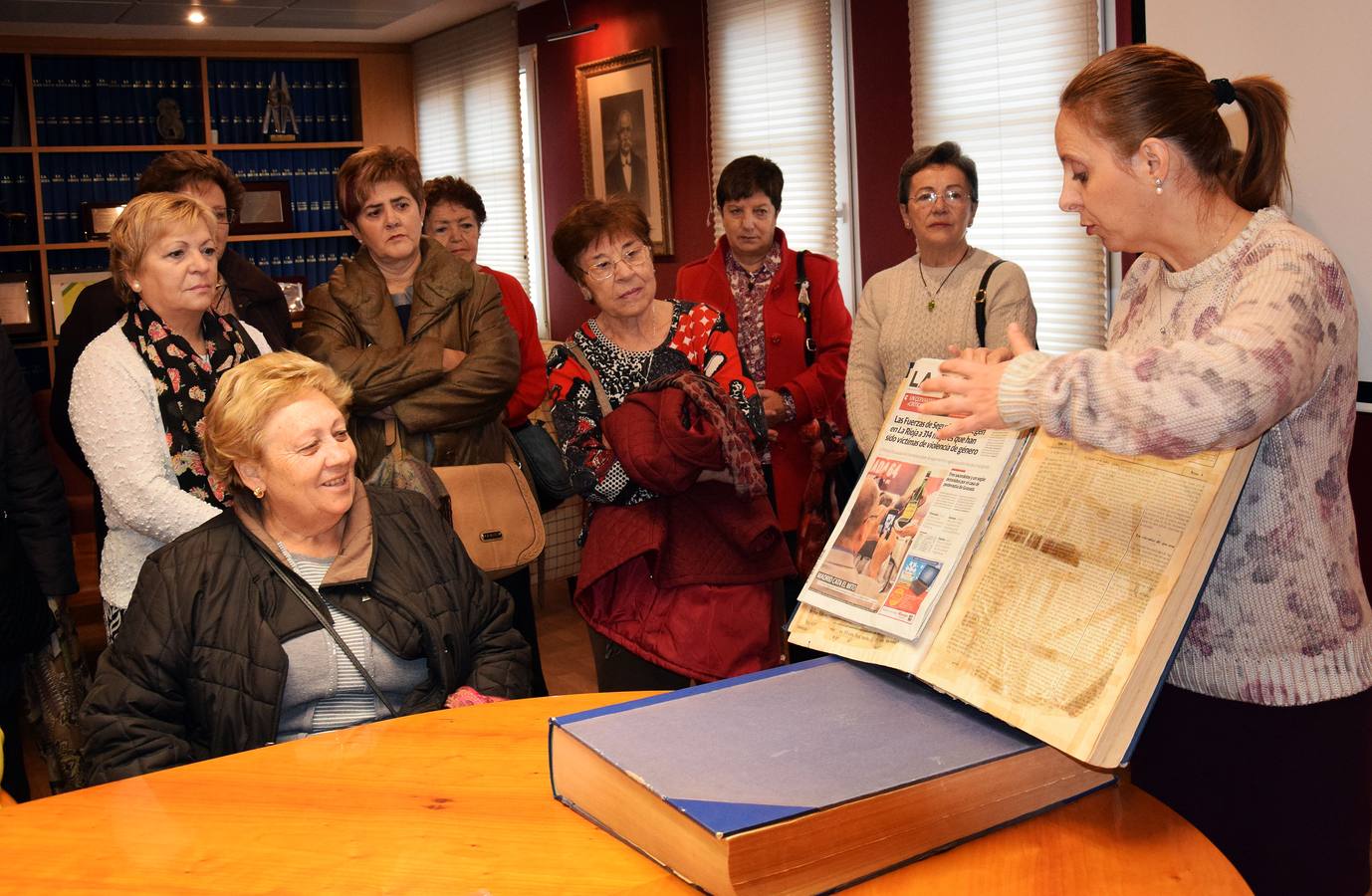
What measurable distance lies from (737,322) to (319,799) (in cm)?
267

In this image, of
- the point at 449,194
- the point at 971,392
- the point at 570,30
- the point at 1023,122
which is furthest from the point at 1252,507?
the point at 570,30

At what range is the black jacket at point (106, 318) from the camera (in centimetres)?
303

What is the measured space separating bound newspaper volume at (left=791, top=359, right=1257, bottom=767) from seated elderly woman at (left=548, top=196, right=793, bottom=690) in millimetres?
1030

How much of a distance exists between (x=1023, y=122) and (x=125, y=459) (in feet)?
11.1

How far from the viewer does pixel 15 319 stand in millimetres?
7473

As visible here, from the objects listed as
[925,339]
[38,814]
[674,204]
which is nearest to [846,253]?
[674,204]

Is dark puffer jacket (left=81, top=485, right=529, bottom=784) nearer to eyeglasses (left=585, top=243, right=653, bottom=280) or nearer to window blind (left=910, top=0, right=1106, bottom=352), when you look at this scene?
eyeglasses (left=585, top=243, right=653, bottom=280)

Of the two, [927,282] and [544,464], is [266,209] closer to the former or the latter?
[544,464]

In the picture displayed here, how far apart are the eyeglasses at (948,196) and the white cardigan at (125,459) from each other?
6.32 feet

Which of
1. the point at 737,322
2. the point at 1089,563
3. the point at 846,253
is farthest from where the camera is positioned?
the point at 846,253

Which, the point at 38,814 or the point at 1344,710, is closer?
the point at 38,814

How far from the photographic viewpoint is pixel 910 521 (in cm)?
135

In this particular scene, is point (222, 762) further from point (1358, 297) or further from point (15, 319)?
point (15, 319)

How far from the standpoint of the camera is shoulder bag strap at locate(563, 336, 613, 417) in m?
2.65
